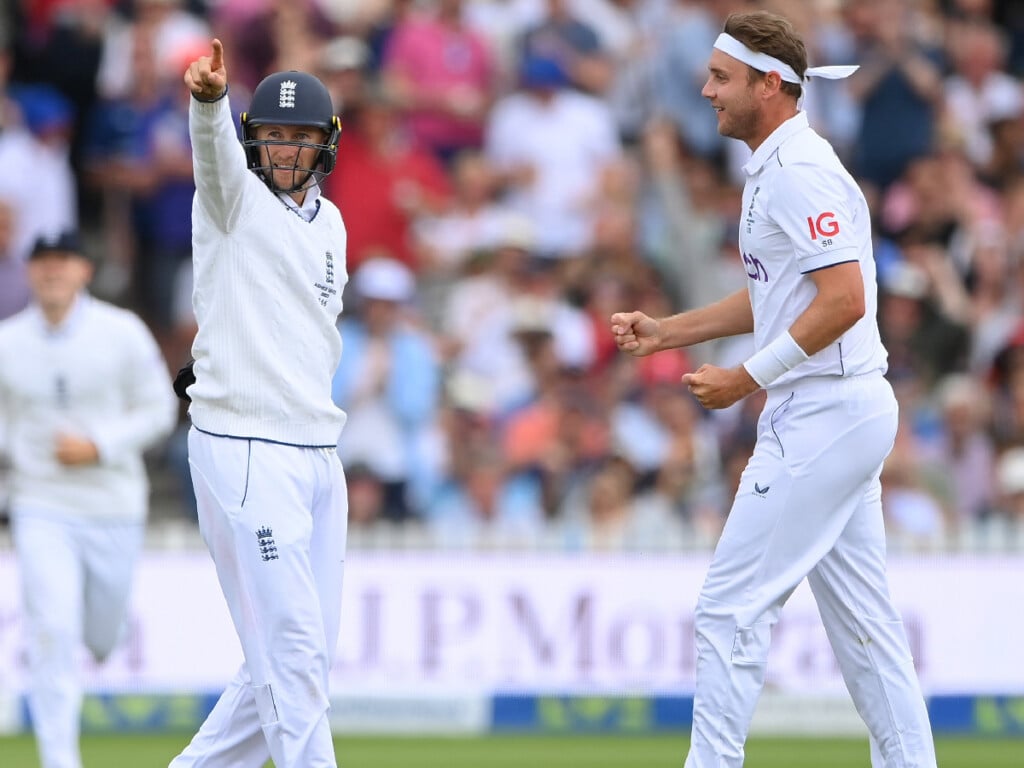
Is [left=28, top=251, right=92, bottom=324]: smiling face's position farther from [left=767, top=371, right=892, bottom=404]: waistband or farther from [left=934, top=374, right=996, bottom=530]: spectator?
[left=934, top=374, right=996, bottom=530]: spectator

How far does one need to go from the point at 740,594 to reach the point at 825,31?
9984 millimetres

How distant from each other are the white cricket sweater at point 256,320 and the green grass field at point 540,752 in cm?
430

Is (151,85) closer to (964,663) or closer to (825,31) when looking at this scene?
(825,31)

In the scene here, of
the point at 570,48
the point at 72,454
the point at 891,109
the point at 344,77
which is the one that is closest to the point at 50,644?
the point at 72,454

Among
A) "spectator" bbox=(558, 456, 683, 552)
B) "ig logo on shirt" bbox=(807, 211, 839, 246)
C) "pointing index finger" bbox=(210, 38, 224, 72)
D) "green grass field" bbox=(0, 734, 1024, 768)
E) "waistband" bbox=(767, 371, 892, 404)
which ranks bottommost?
"green grass field" bbox=(0, 734, 1024, 768)

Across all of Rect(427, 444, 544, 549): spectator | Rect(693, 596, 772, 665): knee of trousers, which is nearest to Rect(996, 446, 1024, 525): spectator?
Rect(427, 444, 544, 549): spectator

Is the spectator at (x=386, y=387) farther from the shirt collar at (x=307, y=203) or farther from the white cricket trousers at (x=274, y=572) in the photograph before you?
the white cricket trousers at (x=274, y=572)

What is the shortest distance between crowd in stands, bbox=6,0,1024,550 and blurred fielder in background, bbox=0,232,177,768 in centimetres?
285

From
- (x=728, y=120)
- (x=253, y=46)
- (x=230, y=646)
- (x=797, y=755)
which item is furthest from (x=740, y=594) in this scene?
A: (x=253, y=46)

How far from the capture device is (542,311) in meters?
13.2

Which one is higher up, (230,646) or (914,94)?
(914,94)

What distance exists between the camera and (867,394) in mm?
6348

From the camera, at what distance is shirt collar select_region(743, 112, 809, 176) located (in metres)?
6.36

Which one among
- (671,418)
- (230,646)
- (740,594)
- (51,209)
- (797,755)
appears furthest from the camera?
(51,209)
